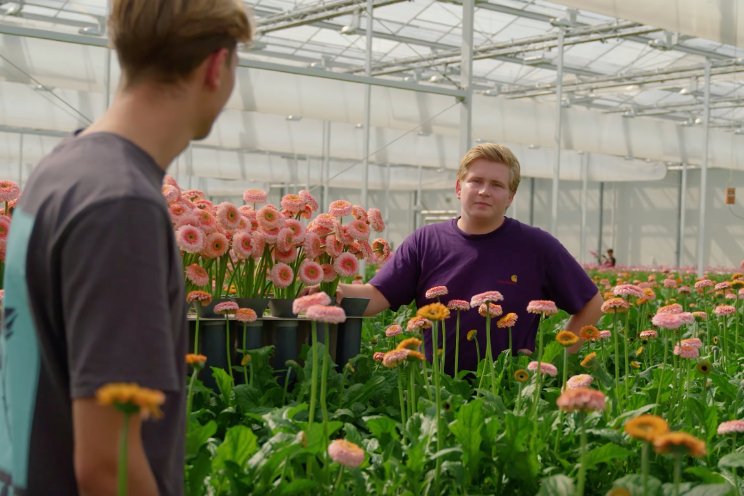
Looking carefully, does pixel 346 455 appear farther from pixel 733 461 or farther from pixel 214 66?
pixel 733 461

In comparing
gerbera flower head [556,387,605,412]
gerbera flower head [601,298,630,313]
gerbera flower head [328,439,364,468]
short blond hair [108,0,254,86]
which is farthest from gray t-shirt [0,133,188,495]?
gerbera flower head [601,298,630,313]

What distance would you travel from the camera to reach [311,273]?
3.07 meters

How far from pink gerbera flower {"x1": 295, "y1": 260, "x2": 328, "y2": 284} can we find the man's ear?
1.85 metres

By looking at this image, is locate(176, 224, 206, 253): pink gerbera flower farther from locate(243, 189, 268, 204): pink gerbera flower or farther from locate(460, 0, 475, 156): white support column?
locate(460, 0, 475, 156): white support column

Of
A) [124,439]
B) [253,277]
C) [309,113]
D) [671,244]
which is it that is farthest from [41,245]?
[671,244]

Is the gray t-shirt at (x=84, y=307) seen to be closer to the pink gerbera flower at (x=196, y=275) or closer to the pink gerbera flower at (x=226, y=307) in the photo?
the pink gerbera flower at (x=226, y=307)

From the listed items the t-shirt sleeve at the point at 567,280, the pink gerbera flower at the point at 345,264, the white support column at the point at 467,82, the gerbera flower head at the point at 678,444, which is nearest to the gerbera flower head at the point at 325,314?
the gerbera flower head at the point at 678,444

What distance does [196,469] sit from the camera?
1824 mm

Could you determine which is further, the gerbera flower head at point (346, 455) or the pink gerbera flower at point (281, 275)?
the pink gerbera flower at point (281, 275)

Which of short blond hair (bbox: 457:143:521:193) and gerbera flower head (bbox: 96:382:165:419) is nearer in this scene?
gerbera flower head (bbox: 96:382:165:419)

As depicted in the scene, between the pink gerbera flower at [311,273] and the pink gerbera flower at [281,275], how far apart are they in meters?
0.04

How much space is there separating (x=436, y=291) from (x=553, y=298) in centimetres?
72

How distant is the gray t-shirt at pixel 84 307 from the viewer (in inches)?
41.8

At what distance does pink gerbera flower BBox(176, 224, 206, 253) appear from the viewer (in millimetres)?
2758
